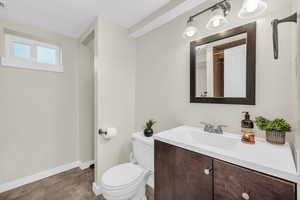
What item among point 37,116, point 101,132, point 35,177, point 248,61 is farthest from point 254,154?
point 35,177

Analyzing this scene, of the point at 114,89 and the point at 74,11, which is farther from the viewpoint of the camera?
the point at 114,89

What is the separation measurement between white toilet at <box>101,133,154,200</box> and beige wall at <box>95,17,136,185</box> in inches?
12.8

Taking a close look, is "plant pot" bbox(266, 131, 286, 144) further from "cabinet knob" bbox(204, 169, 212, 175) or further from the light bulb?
the light bulb

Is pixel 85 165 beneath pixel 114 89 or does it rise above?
beneath

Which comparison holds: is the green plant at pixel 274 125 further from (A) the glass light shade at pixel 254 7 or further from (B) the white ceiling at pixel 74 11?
(B) the white ceiling at pixel 74 11

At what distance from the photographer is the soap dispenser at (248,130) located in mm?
941

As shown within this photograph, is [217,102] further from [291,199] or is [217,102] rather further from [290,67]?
[291,199]

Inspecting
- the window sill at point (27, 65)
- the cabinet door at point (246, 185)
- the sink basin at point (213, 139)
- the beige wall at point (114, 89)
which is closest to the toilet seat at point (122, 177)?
the beige wall at point (114, 89)

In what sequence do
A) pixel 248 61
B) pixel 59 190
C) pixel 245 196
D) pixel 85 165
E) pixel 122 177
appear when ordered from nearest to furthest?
pixel 245 196, pixel 248 61, pixel 122 177, pixel 59 190, pixel 85 165

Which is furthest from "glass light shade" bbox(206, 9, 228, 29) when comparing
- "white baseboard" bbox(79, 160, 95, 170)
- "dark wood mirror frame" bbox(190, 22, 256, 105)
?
"white baseboard" bbox(79, 160, 95, 170)

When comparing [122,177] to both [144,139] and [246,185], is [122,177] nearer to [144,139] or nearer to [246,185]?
[144,139]

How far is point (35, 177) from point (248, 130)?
2801 millimetres

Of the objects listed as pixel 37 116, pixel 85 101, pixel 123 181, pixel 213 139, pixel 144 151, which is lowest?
pixel 123 181

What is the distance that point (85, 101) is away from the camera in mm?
2375
